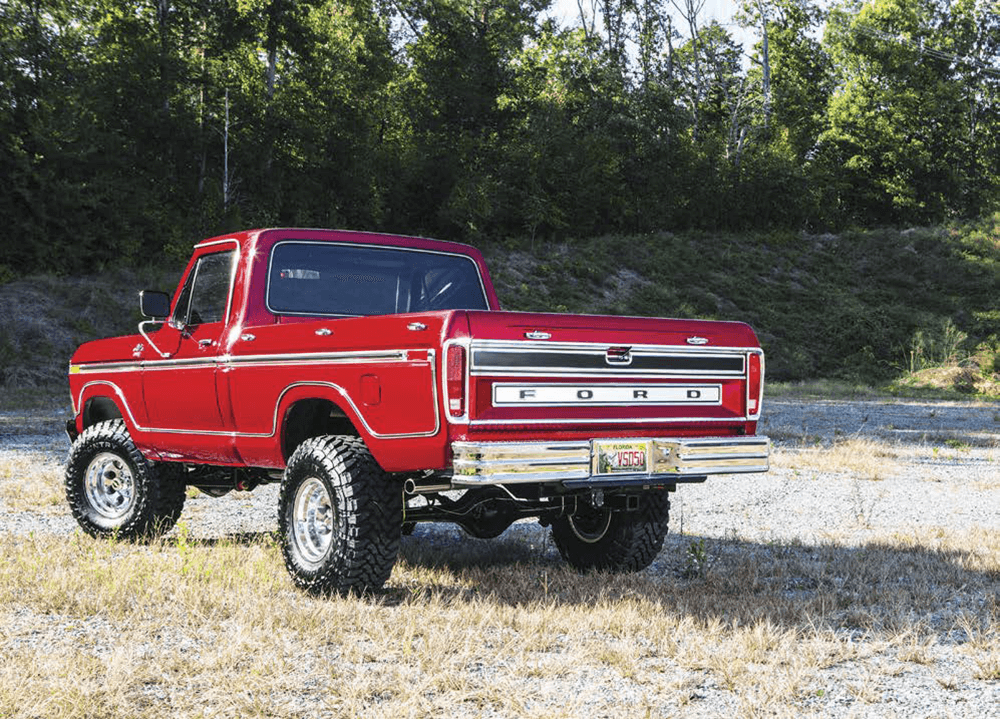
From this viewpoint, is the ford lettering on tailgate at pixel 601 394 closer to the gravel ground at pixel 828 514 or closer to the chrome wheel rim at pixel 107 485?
the gravel ground at pixel 828 514

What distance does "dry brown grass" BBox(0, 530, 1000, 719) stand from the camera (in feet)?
13.9

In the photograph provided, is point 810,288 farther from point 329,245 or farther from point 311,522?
point 311,522

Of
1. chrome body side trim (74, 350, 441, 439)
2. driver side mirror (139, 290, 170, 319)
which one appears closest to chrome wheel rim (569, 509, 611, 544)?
chrome body side trim (74, 350, 441, 439)

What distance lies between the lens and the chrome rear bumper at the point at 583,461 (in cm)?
525

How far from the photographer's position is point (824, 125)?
2005 inches

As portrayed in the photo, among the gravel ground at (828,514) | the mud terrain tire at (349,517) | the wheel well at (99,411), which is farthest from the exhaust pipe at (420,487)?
the wheel well at (99,411)

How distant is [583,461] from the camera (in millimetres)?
5535

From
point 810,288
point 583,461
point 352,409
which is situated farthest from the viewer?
point 810,288

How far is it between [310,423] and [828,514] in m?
5.10

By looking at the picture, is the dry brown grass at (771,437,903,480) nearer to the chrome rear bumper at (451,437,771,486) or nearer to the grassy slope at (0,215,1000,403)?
the chrome rear bumper at (451,437,771,486)

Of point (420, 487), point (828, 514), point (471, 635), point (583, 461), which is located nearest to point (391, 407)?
point (420, 487)

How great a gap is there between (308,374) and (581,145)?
3888 centimetres

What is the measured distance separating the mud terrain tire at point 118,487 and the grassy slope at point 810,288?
91.4ft

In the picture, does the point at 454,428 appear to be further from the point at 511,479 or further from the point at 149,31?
the point at 149,31
